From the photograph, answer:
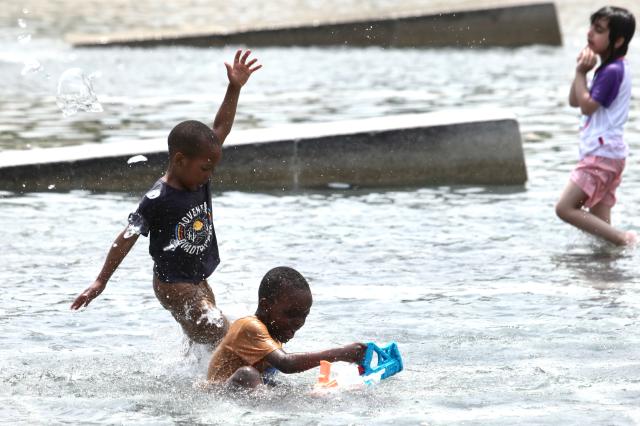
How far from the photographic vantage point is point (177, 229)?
19.5 feet

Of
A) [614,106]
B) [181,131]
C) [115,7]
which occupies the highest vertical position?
[181,131]

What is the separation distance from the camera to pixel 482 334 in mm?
6621

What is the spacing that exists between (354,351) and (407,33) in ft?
47.1

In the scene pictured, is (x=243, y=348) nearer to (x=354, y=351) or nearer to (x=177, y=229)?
(x=354, y=351)

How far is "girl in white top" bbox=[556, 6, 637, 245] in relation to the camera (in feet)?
27.5

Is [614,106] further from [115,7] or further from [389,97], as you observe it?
[115,7]

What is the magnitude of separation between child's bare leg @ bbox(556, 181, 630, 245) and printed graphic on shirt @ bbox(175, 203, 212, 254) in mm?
3269

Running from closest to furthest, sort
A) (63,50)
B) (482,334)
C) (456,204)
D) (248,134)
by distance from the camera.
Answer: (482,334) → (456,204) → (248,134) → (63,50)

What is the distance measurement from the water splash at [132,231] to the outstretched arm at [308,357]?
0.81 metres

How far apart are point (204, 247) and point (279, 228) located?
3174mm

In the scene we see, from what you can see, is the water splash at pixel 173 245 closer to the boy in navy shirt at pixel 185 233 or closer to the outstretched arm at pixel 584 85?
the boy in navy shirt at pixel 185 233

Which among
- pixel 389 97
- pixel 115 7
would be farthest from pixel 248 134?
pixel 115 7

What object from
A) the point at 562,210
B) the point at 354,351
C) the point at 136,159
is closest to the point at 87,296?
the point at 354,351

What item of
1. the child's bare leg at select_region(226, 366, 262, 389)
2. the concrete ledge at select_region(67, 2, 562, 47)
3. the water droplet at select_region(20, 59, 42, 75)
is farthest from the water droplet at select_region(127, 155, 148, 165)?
the concrete ledge at select_region(67, 2, 562, 47)
